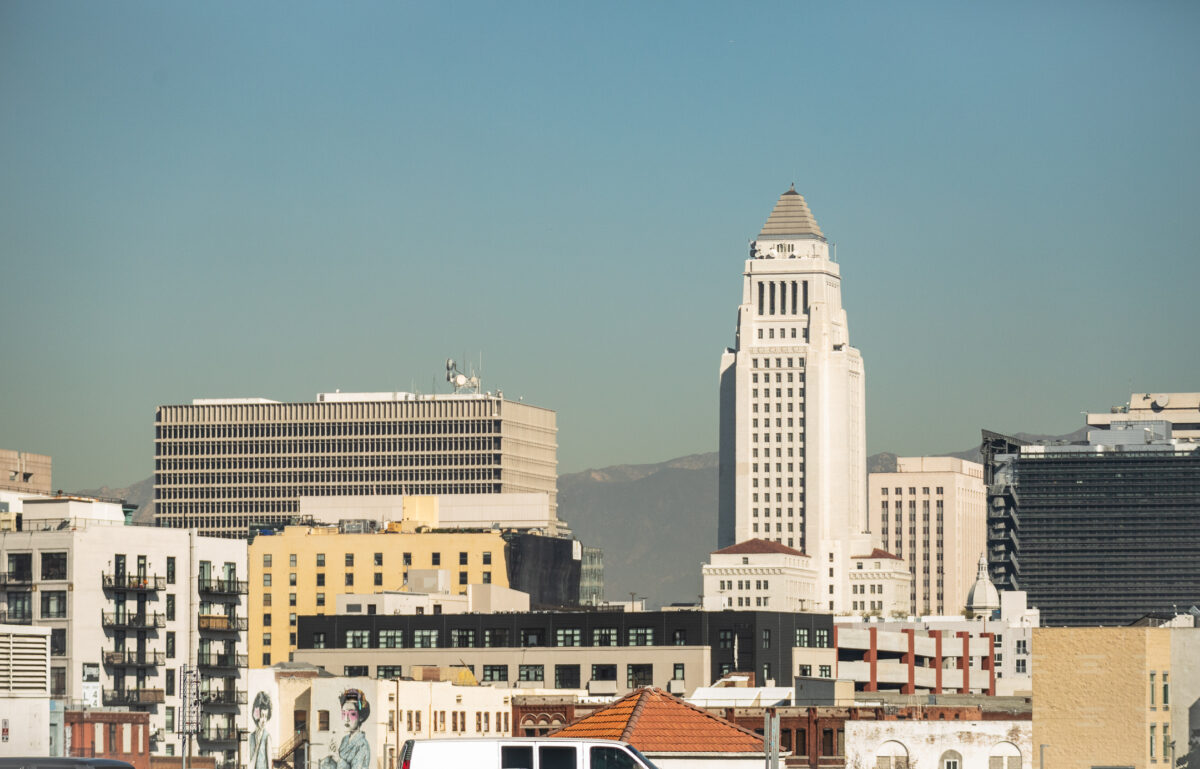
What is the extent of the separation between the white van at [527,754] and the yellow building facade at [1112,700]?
69861 millimetres

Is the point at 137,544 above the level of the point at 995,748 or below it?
above

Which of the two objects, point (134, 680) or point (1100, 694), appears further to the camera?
point (134, 680)

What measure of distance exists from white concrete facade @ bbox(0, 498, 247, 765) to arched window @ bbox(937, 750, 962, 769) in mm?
60774

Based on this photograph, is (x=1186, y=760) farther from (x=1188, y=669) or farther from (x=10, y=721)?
(x=10, y=721)

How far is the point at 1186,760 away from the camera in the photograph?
434ft

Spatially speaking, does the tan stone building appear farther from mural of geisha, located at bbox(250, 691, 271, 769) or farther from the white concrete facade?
the white concrete facade

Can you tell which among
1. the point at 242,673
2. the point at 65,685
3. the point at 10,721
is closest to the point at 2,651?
the point at 10,721

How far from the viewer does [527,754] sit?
63.6 meters

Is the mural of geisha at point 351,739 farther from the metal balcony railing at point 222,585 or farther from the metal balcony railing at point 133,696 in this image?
the metal balcony railing at point 222,585

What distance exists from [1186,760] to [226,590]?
75543 millimetres

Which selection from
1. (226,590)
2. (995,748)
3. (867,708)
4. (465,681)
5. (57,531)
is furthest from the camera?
(465,681)

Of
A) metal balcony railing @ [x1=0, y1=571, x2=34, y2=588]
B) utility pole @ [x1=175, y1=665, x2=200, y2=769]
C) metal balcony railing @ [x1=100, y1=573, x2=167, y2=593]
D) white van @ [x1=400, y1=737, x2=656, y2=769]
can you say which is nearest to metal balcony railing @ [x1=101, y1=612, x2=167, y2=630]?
metal balcony railing @ [x1=100, y1=573, x2=167, y2=593]

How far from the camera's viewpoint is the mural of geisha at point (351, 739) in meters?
160

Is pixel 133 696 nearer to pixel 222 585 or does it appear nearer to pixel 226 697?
pixel 226 697
